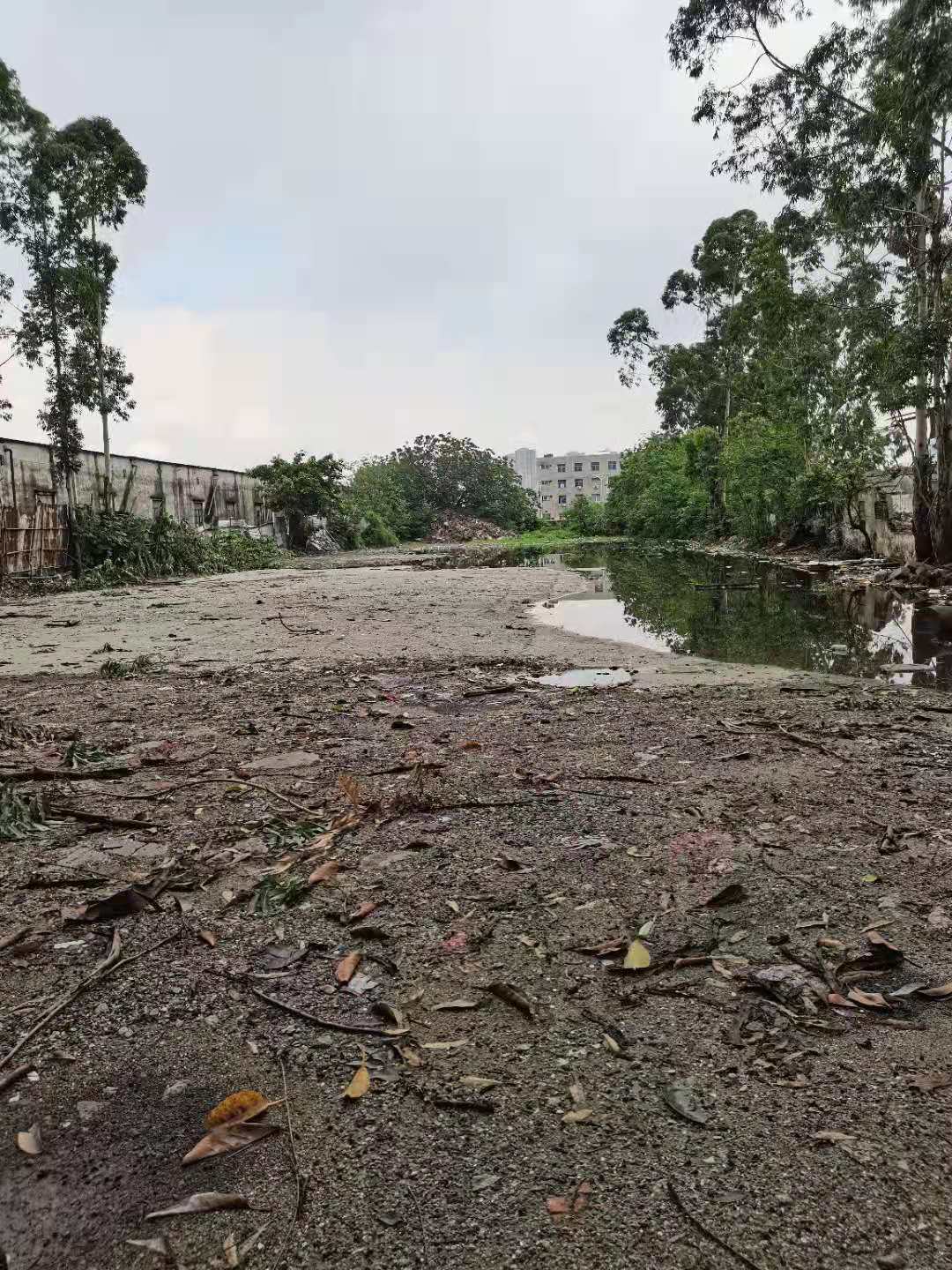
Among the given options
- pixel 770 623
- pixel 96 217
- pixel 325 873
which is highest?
pixel 96 217

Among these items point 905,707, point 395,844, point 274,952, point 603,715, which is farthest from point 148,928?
point 905,707

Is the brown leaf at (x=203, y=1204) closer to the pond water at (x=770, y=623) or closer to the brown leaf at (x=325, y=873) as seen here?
the brown leaf at (x=325, y=873)

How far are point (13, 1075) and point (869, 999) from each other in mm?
2044

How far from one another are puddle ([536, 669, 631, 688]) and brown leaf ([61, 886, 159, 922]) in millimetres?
3906

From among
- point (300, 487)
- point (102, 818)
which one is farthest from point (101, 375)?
point (102, 818)

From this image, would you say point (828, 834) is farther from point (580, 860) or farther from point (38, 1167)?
point (38, 1167)

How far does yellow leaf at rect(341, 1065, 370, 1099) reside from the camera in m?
1.79

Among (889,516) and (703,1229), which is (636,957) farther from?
(889,516)

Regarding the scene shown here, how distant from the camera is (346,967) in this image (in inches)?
90.9

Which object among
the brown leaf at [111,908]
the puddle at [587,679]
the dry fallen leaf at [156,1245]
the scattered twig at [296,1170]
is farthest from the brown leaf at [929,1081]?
the puddle at [587,679]

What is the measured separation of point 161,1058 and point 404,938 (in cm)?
75

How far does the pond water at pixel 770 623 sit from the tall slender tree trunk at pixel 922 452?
222 cm

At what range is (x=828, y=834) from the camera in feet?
10.1

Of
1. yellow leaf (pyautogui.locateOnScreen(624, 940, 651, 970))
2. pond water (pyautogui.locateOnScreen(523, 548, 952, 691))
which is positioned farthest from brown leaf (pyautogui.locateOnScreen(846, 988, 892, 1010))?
pond water (pyautogui.locateOnScreen(523, 548, 952, 691))
